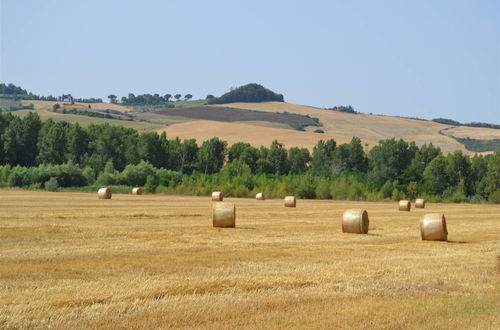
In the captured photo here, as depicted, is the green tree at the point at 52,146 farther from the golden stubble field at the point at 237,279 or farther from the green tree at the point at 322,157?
the golden stubble field at the point at 237,279

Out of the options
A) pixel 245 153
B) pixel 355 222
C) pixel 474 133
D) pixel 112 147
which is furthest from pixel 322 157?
pixel 355 222

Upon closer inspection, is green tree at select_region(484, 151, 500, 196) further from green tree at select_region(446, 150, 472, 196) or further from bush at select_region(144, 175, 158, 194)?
bush at select_region(144, 175, 158, 194)

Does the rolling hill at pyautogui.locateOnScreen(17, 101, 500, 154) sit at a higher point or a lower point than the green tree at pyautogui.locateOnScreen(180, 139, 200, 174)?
higher

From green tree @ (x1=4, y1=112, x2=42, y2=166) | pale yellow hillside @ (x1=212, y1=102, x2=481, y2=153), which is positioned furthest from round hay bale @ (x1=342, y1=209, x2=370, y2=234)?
pale yellow hillside @ (x1=212, y1=102, x2=481, y2=153)

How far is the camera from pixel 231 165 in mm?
82812

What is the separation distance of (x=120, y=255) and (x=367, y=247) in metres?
6.47

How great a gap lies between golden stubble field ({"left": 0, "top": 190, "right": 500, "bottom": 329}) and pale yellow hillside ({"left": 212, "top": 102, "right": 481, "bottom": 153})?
9096 cm

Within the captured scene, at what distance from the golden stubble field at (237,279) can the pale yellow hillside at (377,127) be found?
298 ft

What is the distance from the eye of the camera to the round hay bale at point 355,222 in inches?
957

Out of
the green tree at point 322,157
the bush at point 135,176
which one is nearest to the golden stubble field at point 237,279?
the bush at point 135,176

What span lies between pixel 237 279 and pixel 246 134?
3943 inches

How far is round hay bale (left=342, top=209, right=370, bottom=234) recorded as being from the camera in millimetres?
24297

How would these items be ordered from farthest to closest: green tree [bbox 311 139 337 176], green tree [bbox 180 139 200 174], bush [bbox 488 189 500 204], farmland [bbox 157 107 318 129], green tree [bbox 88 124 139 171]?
farmland [bbox 157 107 318 129] < green tree [bbox 180 139 200 174] < green tree [bbox 311 139 337 176] < green tree [bbox 88 124 139 171] < bush [bbox 488 189 500 204]

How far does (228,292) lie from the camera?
39.4 feet
